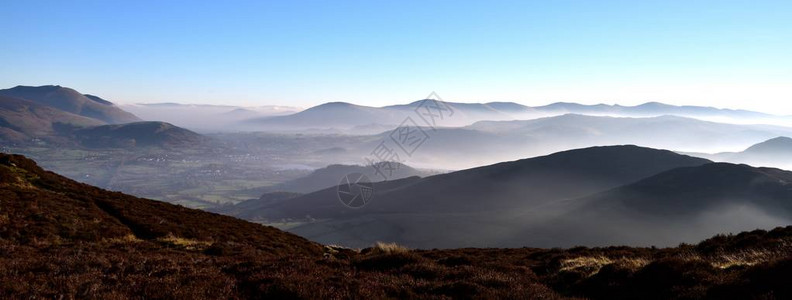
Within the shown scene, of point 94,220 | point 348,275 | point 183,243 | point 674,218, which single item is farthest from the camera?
point 674,218

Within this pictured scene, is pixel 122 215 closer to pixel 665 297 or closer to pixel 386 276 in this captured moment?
pixel 386 276

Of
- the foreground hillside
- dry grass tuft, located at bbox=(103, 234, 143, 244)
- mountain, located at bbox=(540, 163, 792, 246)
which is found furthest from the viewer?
mountain, located at bbox=(540, 163, 792, 246)

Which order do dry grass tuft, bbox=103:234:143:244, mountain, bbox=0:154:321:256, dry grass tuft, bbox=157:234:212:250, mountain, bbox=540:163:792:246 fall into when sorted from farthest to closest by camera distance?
mountain, bbox=540:163:792:246, dry grass tuft, bbox=157:234:212:250, mountain, bbox=0:154:321:256, dry grass tuft, bbox=103:234:143:244

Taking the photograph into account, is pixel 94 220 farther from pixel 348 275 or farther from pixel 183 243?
pixel 348 275

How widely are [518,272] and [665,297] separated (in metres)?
7.18

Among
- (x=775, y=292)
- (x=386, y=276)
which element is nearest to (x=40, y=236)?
(x=386, y=276)

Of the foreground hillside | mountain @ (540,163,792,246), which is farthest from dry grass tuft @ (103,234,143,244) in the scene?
mountain @ (540,163,792,246)

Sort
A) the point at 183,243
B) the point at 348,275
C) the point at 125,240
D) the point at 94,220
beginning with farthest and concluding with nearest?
the point at 94,220 < the point at 183,243 < the point at 125,240 < the point at 348,275

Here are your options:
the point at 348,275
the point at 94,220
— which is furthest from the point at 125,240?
the point at 348,275

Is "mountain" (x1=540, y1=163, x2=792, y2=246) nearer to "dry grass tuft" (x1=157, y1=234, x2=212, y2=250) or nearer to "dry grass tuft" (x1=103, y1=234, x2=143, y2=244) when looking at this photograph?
"dry grass tuft" (x1=157, y1=234, x2=212, y2=250)

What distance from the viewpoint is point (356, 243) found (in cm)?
19050

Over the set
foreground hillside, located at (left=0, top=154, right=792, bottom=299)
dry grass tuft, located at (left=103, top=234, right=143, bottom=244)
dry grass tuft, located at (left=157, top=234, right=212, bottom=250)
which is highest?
foreground hillside, located at (left=0, top=154, right=792, bottom=299)

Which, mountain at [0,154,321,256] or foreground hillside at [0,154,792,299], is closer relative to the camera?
foreground hillside at [0,154,792,299]

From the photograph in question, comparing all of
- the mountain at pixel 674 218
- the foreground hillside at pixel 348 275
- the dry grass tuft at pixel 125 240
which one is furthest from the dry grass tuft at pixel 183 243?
the mountain at pixel 674 218
